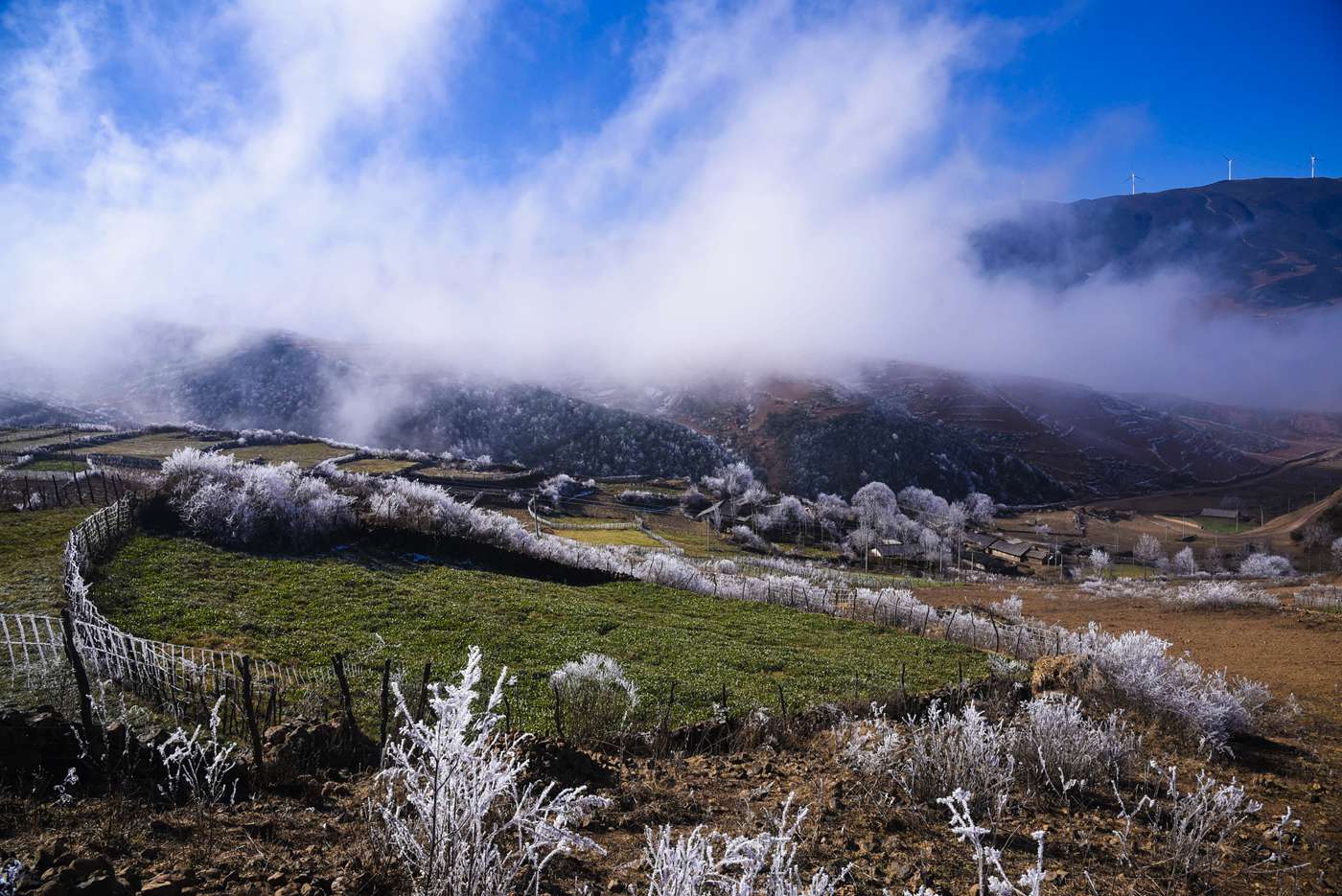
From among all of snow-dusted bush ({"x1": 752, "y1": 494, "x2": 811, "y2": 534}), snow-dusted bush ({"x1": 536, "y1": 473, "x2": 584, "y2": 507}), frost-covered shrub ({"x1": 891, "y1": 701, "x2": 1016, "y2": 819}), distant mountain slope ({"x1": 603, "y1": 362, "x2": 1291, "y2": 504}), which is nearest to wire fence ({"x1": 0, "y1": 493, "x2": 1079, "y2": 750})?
frost-covered shrub ({"x1": 891, "y1": 701, "x2": 1016, "y2": 819})

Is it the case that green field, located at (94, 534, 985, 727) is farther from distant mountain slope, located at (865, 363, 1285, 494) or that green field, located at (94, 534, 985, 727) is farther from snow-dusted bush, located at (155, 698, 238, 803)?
distant mountain slope, located at (865, 363, 1285, 494)

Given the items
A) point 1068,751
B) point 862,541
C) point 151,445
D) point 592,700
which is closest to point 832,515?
point 862,541

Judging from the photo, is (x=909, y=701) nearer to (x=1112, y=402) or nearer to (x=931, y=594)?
(x=931, y=594)

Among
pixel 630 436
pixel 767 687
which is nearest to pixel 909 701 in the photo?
pixel 767 687

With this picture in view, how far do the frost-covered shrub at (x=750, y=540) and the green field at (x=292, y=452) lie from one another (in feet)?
153

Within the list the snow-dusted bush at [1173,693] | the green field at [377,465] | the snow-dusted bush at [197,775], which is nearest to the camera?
the snow-dusted bush at [197,775]

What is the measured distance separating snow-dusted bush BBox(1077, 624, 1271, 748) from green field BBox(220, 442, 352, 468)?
68.5m

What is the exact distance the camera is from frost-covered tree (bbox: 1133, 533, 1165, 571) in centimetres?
7578

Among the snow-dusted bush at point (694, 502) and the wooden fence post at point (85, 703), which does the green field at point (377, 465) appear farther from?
the wooden fence post at point (85, 703)

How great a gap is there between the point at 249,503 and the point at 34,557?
20.2 feet

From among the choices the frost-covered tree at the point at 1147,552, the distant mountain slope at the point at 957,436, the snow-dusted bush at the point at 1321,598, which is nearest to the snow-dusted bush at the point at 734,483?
the distant mountain slope at the point at 957,436

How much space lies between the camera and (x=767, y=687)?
49.7 feet

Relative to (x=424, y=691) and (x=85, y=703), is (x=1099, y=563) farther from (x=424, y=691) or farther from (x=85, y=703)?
(x=85, y=703)

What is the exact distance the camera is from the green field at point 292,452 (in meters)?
65.3
